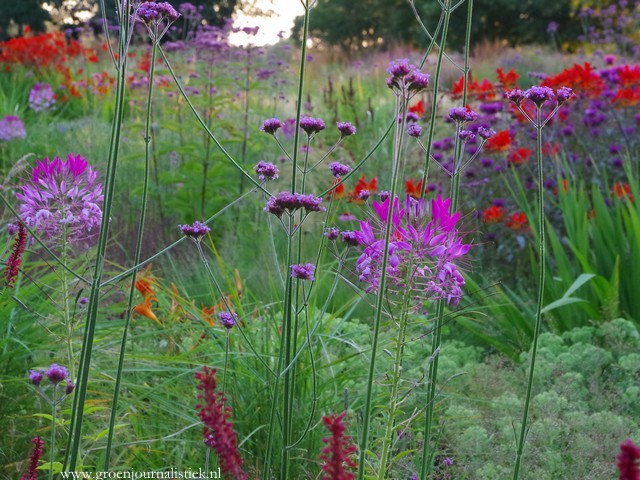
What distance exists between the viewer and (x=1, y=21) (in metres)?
21.3

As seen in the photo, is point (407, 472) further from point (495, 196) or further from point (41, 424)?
point (495, 196)

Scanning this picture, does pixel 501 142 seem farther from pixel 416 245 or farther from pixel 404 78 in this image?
pixel 404 78

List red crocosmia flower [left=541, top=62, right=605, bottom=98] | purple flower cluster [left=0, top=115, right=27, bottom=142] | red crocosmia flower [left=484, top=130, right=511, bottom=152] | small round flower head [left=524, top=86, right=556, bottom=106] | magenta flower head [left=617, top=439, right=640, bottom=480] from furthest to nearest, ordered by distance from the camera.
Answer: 1. purple flower cluster [left=0, top=115, right=27, bottom=142]
2. red crocosmia flower [left=541, top=62, right=605, bottom=98]
3. red crocosmia flower [left=484, top=130, right=511, bottom=152]
4. small round flower head [left=524, top=86, right=556, bottom=106]
5. magenta flower head [left=617, top=439, right=640, bottom=480]

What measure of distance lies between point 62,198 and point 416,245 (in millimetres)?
884

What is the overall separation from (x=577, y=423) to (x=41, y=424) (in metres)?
1.66

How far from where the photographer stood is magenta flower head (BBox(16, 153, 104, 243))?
1890mm

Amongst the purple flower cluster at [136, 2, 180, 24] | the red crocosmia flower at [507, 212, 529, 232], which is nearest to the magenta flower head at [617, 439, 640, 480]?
the purple flower cluster at [136, 2, 180, 24]

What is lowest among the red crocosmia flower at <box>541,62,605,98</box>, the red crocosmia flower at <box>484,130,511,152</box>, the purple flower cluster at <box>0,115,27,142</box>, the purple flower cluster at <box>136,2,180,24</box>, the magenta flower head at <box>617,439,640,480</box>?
the purple flower cluster at <box>0,115,27,142</box>

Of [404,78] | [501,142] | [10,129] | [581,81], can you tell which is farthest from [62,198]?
[10,129]

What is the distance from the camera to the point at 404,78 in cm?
122

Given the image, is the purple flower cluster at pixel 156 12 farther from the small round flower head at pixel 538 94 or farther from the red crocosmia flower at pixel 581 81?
the red crocosmia flower at pixel 581 81

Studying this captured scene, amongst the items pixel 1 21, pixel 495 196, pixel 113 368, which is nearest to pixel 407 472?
pixel 113 368

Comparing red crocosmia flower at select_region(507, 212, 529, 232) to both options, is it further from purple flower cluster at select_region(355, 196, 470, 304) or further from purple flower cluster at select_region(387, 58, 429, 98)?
purple flower cluster at select_region(387, 58, 429, 98)

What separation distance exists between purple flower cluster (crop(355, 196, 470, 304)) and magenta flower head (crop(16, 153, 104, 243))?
0.72 m
